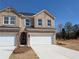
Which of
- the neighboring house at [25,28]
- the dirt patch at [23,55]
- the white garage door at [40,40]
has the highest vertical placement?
the neighboring house at [25,28]

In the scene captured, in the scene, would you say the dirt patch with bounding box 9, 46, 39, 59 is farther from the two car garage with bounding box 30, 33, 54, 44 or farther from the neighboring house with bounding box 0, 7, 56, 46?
the two car garage with bounding box 30, 33, 54, 44

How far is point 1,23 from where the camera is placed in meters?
31.1

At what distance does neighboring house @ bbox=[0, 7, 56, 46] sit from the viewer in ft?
99.3

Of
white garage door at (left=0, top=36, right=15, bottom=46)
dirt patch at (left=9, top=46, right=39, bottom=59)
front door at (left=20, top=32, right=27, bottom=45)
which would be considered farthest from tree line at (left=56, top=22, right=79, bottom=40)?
dirt patch at (left=9, top=46, right=39, bottom=59)

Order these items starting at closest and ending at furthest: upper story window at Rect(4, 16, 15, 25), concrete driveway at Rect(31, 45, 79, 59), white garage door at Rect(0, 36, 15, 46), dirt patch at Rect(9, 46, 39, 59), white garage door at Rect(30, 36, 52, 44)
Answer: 1. concrete driveway at Rect(31, 45, 79, 59)
2. dirt patch at Rect(9, 46, 39, 59)
3. white garage door at Rect(0, 36, 15, 46)
4. upper story window at Rect(4, 16, 15, 25)
5. white garage door at Rect(30, 36, 52, 44)

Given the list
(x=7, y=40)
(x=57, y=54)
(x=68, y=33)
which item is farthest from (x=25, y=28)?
(x=68, y=33)

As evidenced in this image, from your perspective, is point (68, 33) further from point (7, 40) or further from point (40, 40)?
point (7, 40)

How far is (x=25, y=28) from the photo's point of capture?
32531mm

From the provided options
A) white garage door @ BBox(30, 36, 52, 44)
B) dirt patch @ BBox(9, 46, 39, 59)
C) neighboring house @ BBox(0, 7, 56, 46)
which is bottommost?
dirt patch @ BBox(9, 46, 39, 59)

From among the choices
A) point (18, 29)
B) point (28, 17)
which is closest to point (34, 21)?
point (28, 17)

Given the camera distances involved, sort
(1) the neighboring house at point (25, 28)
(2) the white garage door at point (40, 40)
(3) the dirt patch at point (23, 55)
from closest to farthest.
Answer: (3) the dirt patch at point (23, 55) < (1) the neighboring house at point (25, 28) < (2) the white garage door at point (40, 40)

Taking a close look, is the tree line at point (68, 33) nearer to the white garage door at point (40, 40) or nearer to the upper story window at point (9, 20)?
the white garage door at point (40, 40)

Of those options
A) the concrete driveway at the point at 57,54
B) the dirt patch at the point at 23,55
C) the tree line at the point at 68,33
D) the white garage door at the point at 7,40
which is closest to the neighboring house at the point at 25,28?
the white garage door at the point at 7,40

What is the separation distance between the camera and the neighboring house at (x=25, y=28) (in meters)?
30.3
